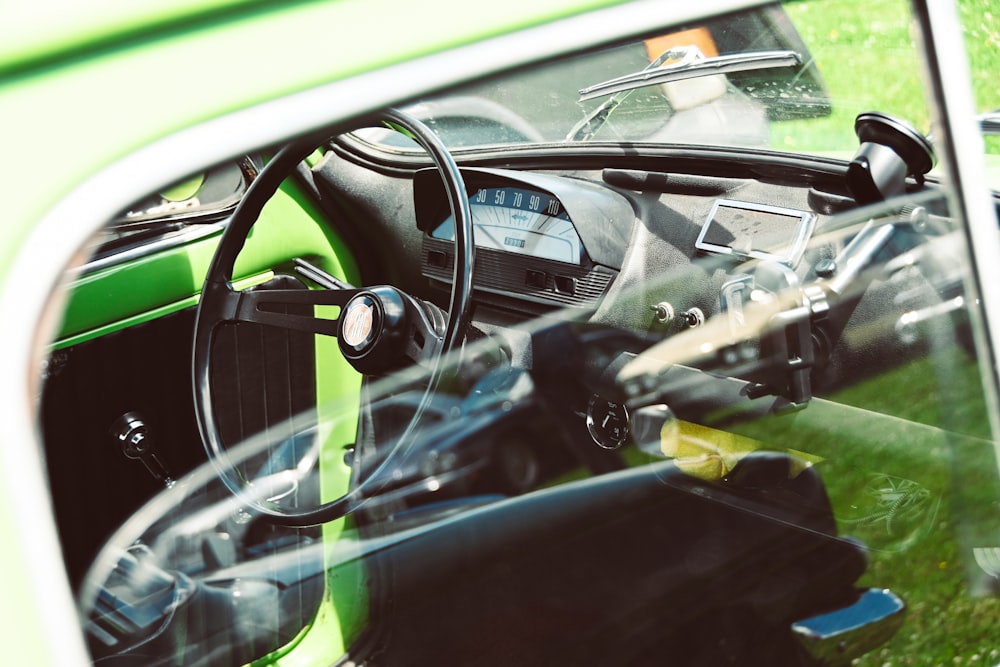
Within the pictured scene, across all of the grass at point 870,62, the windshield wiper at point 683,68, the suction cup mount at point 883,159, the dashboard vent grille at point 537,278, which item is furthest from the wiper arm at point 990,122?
the dashboard vent grille at point 537,278

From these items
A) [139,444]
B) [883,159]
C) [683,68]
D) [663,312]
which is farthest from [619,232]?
[139,444]

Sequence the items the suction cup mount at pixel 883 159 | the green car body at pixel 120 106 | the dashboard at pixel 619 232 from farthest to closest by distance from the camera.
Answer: the dashboard at pixel 619 232
the suction cup mount at pixel 883 159
the green car body at pixel 120 106

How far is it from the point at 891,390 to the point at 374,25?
1.26m

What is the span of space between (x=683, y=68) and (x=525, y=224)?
0.49m

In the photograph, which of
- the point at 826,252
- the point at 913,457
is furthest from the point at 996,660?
the point at 826,252

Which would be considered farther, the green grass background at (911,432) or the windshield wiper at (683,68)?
the windshield wiper at (683,68)

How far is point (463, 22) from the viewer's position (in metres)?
0.69

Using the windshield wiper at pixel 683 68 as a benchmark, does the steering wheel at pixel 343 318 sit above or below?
below

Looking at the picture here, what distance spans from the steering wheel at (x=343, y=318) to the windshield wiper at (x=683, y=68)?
0.38 meters

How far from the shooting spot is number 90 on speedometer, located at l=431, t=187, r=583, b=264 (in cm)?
196

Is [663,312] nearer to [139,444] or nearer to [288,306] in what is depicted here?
[288,306]

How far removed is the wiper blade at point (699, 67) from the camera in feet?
5.36

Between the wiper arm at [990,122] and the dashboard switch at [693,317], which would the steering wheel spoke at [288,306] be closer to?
the dashboard switch at [693,317]

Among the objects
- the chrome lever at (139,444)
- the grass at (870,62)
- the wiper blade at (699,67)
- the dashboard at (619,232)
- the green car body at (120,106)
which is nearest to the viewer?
the green car body at (120,106)
